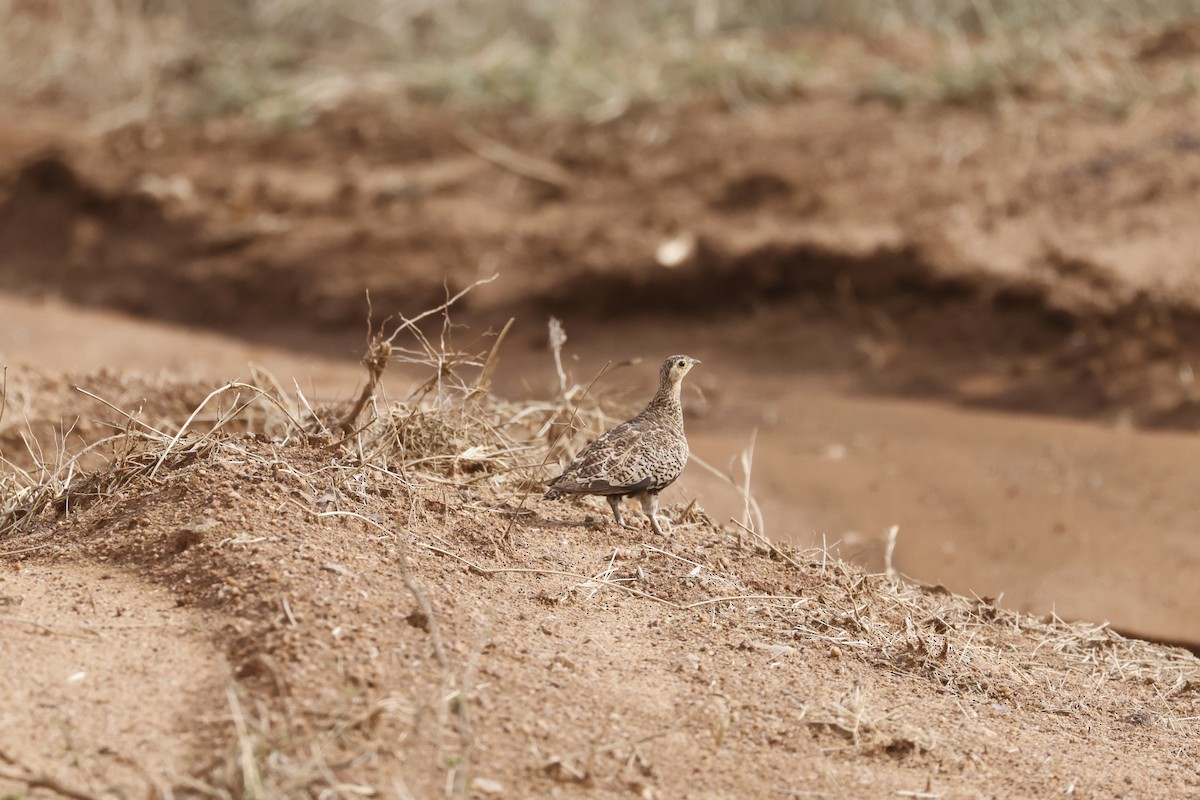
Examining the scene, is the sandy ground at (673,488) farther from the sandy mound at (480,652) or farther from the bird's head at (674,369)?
the bird's head at (674,369)

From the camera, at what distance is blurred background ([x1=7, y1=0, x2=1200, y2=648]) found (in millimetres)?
8594

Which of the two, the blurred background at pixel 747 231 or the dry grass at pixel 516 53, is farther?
the dry grass at pixel 516 53

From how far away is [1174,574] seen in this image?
7.32 m

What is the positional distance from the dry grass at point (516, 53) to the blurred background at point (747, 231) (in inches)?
1.7

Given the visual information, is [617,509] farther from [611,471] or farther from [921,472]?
[921,472]

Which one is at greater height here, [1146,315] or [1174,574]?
[1146,315]

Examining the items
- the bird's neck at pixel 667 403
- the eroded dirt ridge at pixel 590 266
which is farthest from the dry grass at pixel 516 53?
the bird's neck at pixel 667 403

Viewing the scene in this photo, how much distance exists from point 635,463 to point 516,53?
34.4ft

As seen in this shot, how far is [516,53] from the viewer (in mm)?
14555

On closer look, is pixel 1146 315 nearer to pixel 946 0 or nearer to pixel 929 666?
pixel 946 0

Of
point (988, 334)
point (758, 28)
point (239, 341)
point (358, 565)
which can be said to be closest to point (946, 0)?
point (758, 28)

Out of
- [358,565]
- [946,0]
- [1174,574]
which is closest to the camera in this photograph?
[358,565]

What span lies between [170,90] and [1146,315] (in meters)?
10.7

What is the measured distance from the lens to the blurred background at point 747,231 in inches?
338
